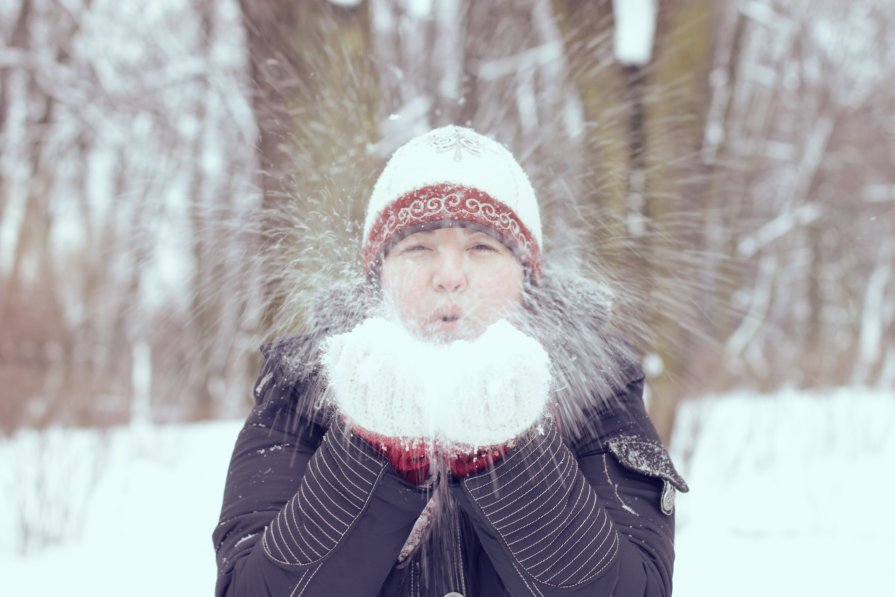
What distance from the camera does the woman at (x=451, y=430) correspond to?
49.5 inches

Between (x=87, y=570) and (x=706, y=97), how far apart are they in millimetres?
3864

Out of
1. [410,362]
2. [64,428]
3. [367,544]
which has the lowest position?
[64,428]

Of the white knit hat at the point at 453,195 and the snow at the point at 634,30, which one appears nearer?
the white knit hat at the point at 453,195

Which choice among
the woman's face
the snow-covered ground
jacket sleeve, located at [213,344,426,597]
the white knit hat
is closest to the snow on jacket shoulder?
jacket sleeve, located at [213,344,426,597]

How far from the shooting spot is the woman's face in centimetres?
144

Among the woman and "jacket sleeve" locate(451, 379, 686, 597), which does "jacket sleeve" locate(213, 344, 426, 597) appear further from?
"jacket sleeve" locate(451, 379, 686, 597)

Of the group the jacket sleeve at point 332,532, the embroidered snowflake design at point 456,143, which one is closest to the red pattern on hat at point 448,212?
the embroidered snowflake design at point 456,143

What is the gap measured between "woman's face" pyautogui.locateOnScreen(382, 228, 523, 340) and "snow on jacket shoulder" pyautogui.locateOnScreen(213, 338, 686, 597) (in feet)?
0.75

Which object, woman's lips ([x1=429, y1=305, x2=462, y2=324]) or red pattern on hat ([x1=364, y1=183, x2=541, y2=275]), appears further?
red pattern on hat ([x1=364, y1=183, x2=541, y2=275])

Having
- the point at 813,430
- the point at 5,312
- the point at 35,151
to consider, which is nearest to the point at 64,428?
the point at 5,312

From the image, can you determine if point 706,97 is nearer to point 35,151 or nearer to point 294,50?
point 294,50

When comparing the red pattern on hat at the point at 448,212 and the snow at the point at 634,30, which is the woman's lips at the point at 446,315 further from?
the snow at the point at 634,30

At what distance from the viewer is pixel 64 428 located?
494cm

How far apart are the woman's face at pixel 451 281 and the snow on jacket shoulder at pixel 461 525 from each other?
23cm
